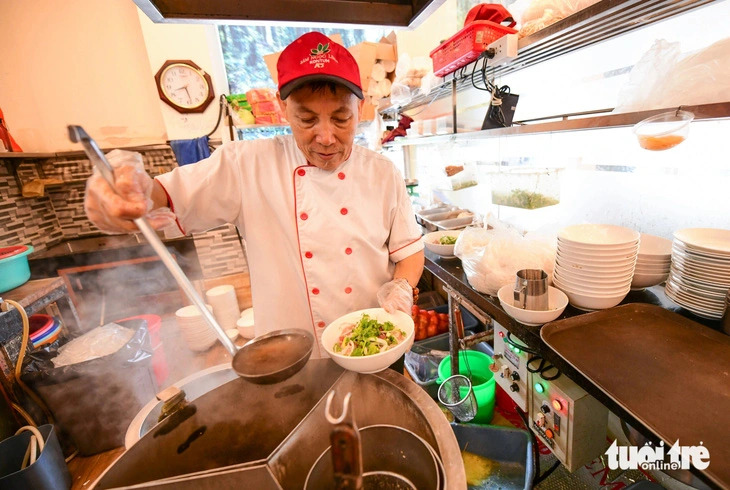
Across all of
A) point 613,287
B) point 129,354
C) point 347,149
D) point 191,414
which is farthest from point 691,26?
point 129,354

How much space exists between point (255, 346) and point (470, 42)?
6.72 feet

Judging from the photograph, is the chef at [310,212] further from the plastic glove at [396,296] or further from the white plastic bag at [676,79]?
the white plastic bag at [676,79]

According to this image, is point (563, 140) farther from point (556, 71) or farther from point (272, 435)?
point (272, 435)

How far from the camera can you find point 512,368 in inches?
73.0

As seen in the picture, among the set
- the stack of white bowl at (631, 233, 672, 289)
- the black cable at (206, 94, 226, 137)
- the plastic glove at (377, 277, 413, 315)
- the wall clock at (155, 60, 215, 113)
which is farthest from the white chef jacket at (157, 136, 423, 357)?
the wall clock at (155, 60, 215, 113)

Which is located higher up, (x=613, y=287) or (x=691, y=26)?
(x=691, y=26)

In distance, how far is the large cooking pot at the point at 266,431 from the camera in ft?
2.78

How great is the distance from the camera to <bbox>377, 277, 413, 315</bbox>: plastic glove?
147cm

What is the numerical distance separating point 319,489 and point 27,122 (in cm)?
596

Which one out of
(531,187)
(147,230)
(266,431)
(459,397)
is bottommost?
(459,397)

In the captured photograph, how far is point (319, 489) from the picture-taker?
0.83 m

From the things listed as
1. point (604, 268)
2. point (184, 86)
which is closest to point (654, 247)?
point (604, 268)

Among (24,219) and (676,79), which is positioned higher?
(676,79)

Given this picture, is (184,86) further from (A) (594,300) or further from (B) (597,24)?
(A) (594,300)
